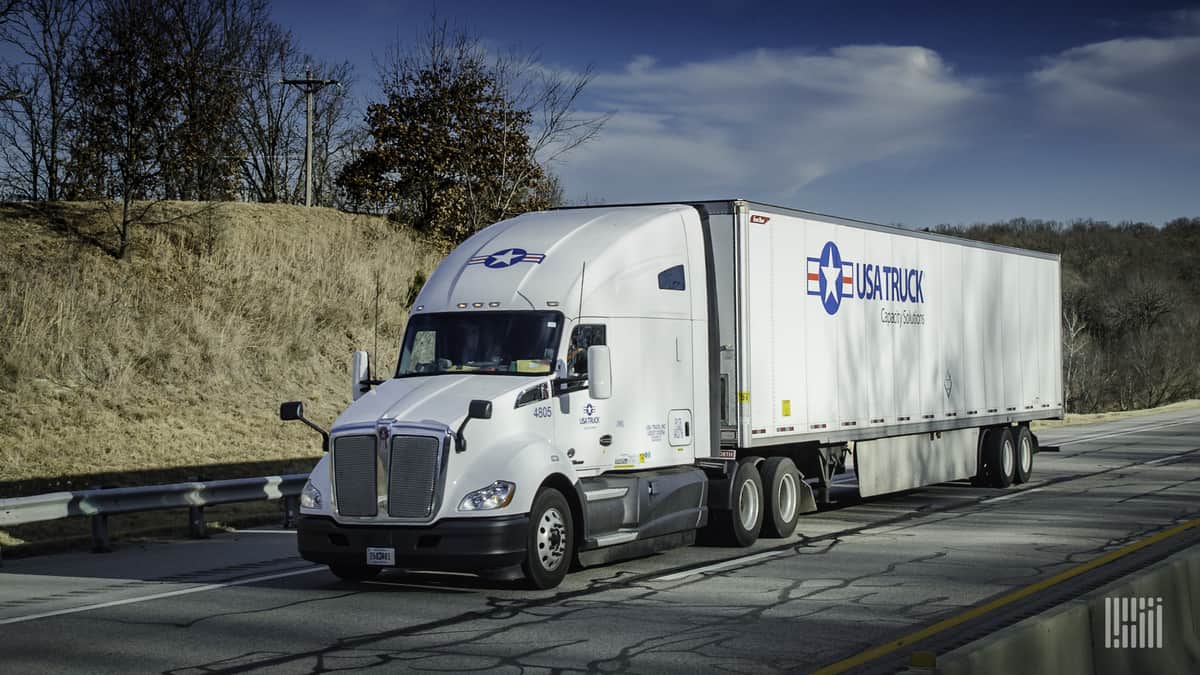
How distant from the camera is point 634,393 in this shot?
522 inches

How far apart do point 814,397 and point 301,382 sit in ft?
51.0

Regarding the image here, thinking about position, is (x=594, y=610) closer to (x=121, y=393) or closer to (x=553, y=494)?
(x=553, y=494)

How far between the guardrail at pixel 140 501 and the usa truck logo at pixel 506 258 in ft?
17.3

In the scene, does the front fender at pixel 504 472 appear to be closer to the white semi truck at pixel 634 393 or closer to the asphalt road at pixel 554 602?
the white semi truck at pixel 634 393

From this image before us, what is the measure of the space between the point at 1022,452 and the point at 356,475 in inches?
576

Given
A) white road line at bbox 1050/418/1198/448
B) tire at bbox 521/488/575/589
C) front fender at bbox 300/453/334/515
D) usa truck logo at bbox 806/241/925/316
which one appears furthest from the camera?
white road line at bbox 1050/418/1198/448

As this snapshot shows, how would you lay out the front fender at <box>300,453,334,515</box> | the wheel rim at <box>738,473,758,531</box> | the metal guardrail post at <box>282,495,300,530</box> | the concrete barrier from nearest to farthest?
the concrete barrier
the front fender at <box>300,453,334,515</box>
the wheel rim at <box>738,473,758,531</box>
the metal guardrail post at <box>282,495,300,530</box>

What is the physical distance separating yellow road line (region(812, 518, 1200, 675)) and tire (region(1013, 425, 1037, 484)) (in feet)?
23.1

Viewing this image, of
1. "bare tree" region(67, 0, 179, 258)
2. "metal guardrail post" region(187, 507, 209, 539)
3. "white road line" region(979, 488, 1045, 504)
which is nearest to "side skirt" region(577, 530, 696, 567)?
"metal guardrail post" region(187, 507, 209, 539)

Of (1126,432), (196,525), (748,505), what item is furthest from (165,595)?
(1126,432)

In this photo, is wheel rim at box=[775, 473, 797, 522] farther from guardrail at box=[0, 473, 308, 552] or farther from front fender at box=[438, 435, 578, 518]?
guardrail at box=[0, 473, 308, 552]

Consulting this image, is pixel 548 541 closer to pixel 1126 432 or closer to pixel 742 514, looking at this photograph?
pixel 742 514

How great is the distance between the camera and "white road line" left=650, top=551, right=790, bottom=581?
1243 centimetres

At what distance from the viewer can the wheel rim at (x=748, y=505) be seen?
1458 centimetres
